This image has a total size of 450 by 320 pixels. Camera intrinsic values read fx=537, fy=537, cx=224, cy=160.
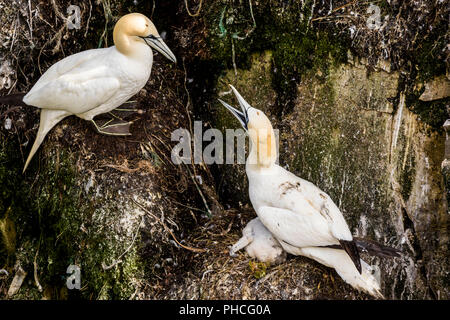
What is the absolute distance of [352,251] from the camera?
3203 millimetres

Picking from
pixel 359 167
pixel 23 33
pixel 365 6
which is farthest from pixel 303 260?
pixel 23 33

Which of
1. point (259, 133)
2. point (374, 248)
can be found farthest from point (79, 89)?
point (374, 248)

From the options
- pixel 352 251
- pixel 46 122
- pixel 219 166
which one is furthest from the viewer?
pixel 219 166

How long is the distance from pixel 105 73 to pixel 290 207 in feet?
4.97

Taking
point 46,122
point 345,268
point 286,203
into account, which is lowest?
point 345,268

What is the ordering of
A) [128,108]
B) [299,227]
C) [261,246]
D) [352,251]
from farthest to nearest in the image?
[128,108] < [261,246] < [299,227] < [352,251]

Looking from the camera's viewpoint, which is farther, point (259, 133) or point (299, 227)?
point (259, 133)

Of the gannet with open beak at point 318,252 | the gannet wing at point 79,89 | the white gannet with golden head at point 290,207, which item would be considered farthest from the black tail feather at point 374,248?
the gannet wing at point 79,89

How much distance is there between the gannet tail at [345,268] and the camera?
3.40m

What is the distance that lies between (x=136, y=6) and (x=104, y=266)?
6.55 feet

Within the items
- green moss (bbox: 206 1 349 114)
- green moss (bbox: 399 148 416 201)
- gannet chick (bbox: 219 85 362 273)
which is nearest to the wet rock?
green moss (bbox: 399 148 416 201)

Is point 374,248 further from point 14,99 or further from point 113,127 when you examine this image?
point 14,99

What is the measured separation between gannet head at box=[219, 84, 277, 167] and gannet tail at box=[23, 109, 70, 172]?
1.15 meters

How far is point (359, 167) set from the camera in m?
3.92
